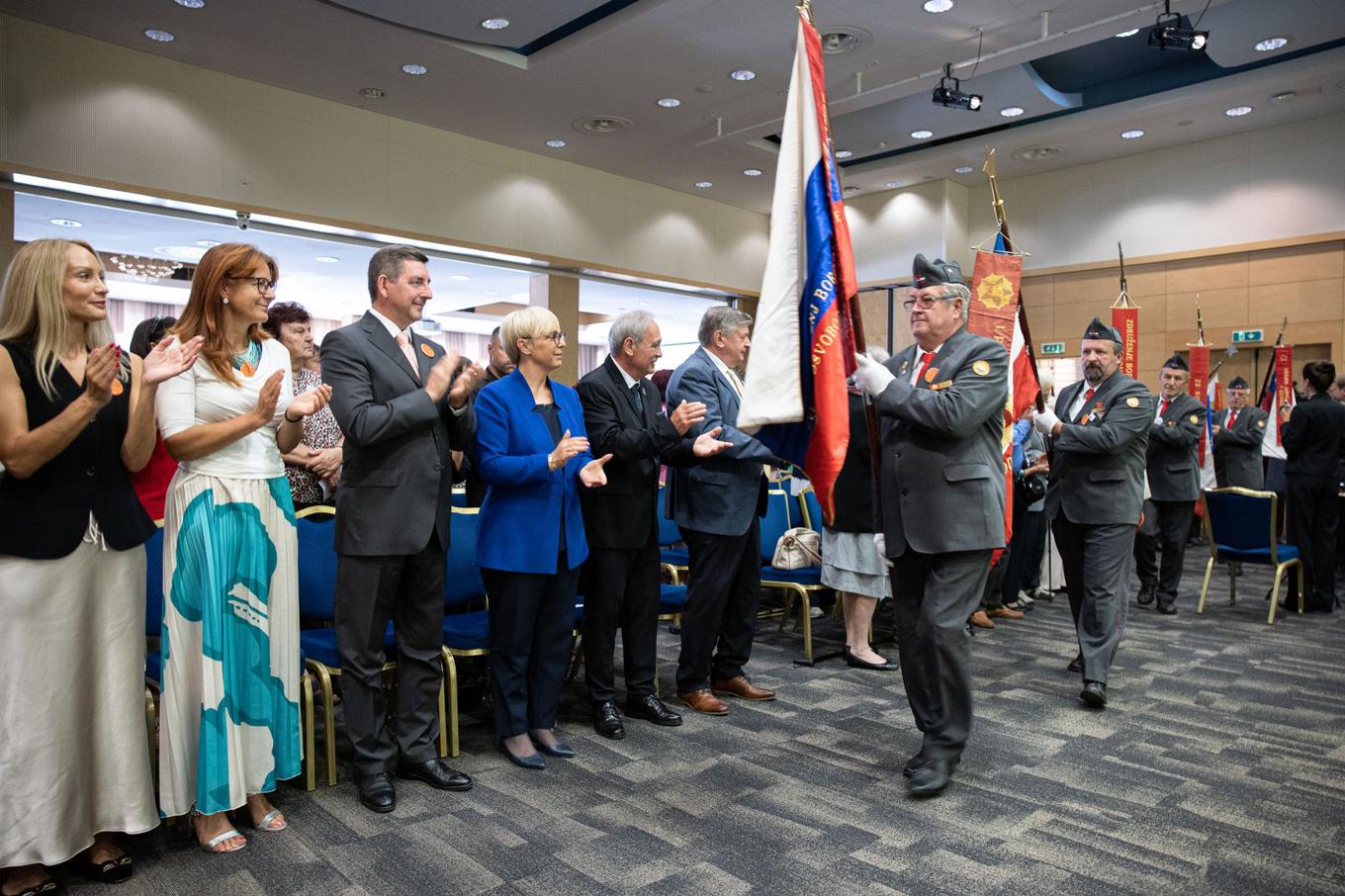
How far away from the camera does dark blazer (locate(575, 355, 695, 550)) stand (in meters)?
3.67

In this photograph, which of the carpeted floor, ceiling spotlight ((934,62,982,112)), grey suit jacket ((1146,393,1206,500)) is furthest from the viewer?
ceiling spotlight ((934,62,982,112))

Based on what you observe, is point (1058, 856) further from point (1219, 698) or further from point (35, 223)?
point (35, 223)

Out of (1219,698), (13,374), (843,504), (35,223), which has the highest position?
(35,223)

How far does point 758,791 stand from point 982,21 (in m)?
6.29

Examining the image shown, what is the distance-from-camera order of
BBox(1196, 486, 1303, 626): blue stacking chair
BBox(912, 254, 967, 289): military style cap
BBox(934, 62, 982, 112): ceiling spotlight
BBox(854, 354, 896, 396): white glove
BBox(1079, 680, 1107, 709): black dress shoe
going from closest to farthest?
1. BBox(854, 354, 896, 396): white glove
2. BBox(912, 254, 967, 289): military style cap
3. BBox(1079, 680, 1107, 709): black dress shoe
4. BBox(1196, 486, 1303, 626): blue stacking chair
5. BBox(934, 62, 982, 112): ceiling spotlight

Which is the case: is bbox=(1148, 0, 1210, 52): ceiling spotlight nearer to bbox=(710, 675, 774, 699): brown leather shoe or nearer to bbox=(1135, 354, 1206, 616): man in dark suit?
bbox=(1135, 354, 1206, 616): man in dark suit

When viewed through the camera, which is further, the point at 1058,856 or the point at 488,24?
the point at 488,24

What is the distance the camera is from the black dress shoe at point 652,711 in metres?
3.90

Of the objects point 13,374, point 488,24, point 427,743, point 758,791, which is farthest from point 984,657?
point 488,24

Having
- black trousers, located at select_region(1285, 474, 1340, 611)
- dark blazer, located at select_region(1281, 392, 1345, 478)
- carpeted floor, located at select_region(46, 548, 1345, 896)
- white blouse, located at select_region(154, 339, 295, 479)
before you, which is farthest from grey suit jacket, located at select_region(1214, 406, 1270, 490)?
white blouse, located at select_region(154, 339, 295, 479)

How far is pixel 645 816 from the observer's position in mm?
2953

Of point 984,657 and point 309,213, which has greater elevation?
point 309,213

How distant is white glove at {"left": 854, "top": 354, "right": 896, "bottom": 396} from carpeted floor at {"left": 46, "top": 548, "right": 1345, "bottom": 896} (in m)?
1.37

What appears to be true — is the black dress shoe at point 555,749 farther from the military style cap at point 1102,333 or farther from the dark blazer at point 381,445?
the military style cap at point 1102,333
